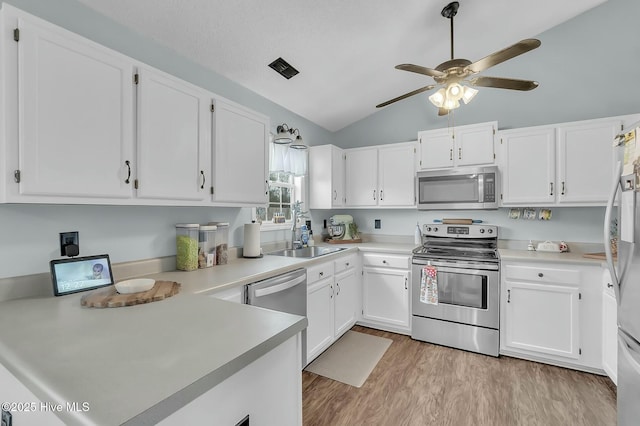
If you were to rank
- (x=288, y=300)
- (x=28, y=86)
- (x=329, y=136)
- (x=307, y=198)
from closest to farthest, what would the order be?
1. (x=28, y=86)
2. (x=288, y=300)
3. (x=307, y=198)
4. (x=329, y=136)

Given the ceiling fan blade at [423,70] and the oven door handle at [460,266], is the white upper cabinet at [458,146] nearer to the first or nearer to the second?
the oven door handle at [460,266]

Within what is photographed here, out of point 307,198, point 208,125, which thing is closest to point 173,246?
point 208,125

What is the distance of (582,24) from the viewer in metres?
2.88

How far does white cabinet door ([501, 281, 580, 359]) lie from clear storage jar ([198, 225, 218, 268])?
2550mm

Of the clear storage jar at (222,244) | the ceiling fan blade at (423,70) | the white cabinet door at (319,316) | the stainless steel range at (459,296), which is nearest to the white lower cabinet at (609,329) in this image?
the stainless steel range at (459,296)

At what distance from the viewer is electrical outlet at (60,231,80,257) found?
4.95 ft

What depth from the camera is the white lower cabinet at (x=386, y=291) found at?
10.1 ft

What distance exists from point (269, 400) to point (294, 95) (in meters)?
2.76

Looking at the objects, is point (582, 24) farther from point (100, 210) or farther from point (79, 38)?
point (100, 210)

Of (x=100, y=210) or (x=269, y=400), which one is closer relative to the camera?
(x=269, y=400)

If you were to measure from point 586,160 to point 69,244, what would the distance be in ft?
12.7

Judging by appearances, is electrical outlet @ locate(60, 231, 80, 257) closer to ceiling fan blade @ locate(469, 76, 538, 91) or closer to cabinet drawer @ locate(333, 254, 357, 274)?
cabinet drawer @ locate(333, 254, 357, 274)

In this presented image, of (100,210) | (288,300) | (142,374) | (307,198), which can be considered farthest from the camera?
(307,198)

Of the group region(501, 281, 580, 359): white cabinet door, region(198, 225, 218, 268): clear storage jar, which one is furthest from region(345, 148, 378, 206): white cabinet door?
region(198, 225, 218, 268): clear storage jar
